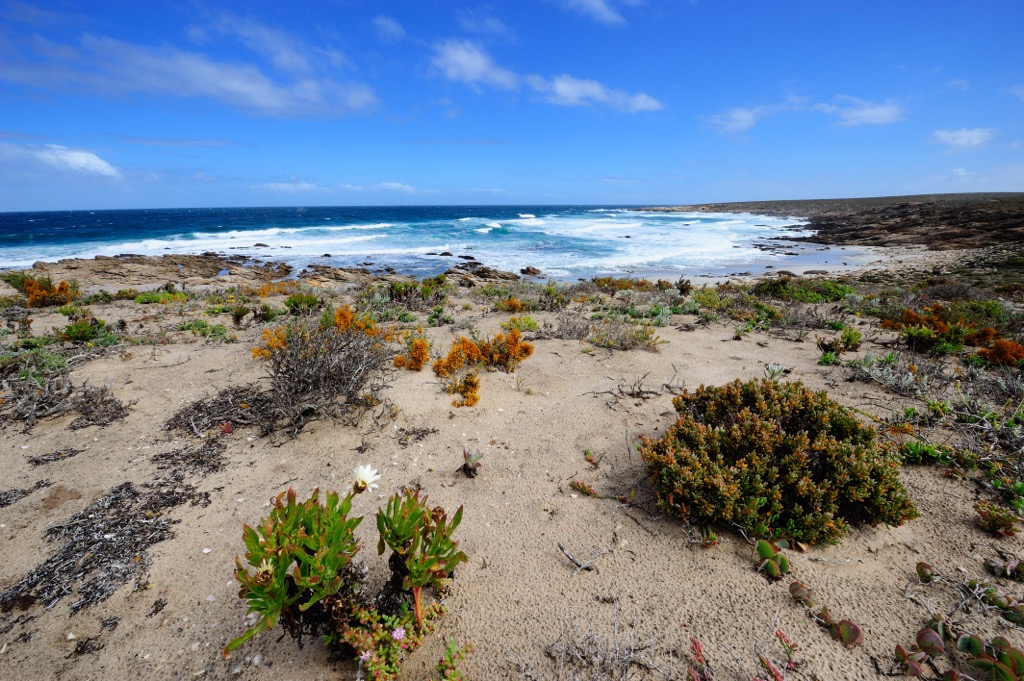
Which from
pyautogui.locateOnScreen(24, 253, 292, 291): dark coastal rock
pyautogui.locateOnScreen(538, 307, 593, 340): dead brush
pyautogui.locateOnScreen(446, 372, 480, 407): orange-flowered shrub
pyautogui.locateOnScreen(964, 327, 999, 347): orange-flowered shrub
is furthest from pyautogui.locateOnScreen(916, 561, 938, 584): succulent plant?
pyautogui.locateOnScreen(24, 253, 292, 291): dark coastal rock

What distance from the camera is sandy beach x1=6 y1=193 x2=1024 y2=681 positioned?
2303mm

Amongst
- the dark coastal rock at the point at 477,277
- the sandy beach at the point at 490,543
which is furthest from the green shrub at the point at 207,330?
the dark coastal rock at the point at 477,277

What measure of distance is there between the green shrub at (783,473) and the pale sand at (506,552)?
0.16 meters

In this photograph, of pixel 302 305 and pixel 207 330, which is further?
pixel 302 305

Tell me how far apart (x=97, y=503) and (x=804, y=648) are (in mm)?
4918

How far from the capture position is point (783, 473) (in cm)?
312

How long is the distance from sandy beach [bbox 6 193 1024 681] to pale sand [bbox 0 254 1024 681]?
0.01m

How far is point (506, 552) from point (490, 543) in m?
0.14

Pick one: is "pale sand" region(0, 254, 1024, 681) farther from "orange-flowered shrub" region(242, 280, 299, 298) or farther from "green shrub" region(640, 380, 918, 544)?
"orange-flowered shrub" region(242, 280, 299, 298)

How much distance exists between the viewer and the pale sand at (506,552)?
7.57ft

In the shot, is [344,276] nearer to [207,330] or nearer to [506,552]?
[207,330]

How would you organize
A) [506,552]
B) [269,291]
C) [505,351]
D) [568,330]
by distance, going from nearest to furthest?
[506,552] < [505,351] < [568,330] < [269,291]

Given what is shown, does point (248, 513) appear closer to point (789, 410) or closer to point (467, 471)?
point (467, 471)

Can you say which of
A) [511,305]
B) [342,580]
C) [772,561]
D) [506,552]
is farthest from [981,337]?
[342,580]
